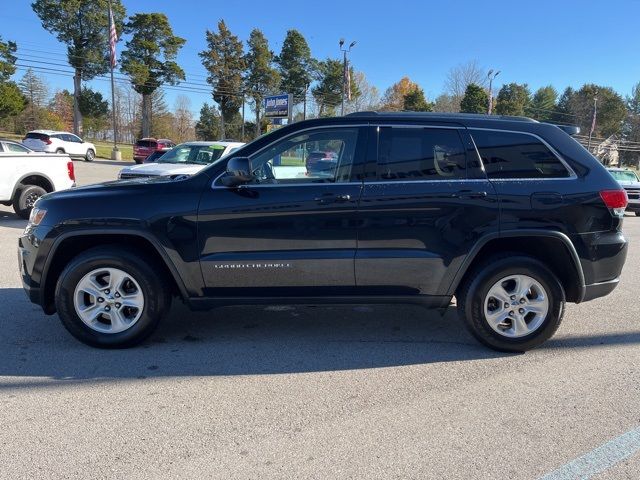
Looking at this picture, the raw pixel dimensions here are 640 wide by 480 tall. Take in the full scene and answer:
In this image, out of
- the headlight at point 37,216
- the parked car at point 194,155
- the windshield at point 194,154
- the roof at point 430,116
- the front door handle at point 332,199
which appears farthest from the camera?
the windshield at point 194,154

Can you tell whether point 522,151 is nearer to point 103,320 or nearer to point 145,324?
point 145,324

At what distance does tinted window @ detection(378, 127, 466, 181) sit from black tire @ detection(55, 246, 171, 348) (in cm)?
200

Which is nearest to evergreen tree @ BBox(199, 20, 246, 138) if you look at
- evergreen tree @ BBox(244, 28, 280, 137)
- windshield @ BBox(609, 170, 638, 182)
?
evergreen tree @ BBox(244, 28, 280, 137)

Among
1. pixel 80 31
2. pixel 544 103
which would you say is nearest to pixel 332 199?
A: pixel 80 31

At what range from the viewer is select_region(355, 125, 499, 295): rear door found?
396 centimetres

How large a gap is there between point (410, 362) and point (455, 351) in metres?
0.48

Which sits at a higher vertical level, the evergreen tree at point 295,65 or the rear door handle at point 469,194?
the evergreen tree at point 295,65

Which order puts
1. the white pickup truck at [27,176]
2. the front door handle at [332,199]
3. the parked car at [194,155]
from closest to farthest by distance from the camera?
the front door handle at [332,199], the white pickup truck at [27,176], the parked car at [194,155]

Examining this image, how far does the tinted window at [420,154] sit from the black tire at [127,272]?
2.00 metres

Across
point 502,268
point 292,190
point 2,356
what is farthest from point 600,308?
point 2,356

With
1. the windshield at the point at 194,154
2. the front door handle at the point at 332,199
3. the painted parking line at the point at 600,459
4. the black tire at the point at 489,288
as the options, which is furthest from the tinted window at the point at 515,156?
the windshield at the point at 194,154

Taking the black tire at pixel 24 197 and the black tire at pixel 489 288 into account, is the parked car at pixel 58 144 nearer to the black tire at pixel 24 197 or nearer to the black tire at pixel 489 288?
the black tire at pixel 24 197

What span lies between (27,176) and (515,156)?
9.63 m

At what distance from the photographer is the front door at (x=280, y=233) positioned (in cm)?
393
